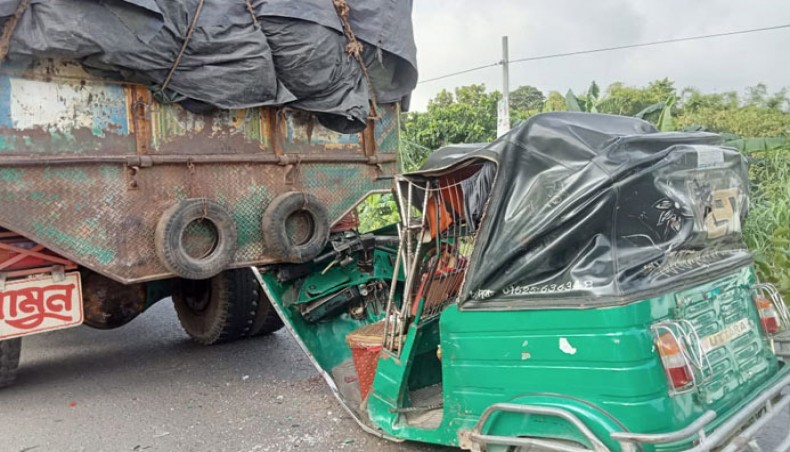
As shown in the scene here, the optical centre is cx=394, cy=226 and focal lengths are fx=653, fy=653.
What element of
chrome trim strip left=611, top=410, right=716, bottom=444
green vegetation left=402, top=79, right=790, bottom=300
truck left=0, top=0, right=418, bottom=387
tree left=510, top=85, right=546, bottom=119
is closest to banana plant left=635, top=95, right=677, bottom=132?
green vegetation left=402, top=79, right=790, bottom=300

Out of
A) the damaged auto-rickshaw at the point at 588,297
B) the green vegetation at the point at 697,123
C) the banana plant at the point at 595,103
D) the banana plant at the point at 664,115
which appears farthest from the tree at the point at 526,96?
the damaged auto-rickshaw at the point at 588,297

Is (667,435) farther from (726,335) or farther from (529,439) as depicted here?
(726,335)

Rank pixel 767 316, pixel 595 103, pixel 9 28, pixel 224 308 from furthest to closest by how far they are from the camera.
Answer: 1. pixel 595 103
2. pixel 224 308
3. pixel 9 28
4. pixel 767 316

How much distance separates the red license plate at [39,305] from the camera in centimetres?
405

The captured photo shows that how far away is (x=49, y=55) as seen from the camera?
3.76 m

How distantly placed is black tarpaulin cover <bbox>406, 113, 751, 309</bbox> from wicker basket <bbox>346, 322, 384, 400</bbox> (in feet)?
3.42

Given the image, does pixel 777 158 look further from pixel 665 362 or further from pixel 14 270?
pixel 14 270

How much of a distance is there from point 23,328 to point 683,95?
21.1 metres

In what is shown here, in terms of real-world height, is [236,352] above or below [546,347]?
below

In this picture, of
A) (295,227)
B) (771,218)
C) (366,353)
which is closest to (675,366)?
(366,353)

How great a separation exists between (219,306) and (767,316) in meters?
4.17

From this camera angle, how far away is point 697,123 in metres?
17.1

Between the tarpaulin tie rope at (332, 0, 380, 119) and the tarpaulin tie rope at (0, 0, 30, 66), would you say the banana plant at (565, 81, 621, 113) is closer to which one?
the tarpaulin tie rope at (332, 0, 380, 119)

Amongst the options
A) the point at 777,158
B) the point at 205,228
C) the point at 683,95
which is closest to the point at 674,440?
the point at 205,228
